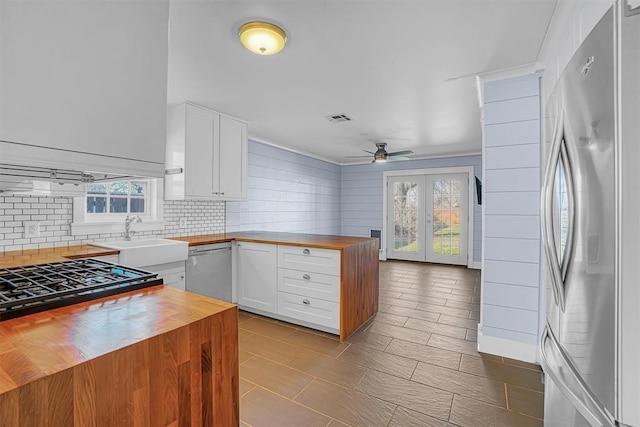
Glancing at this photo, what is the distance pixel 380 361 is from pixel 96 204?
10.3 feet

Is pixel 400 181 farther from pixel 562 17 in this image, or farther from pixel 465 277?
pixel 562 17

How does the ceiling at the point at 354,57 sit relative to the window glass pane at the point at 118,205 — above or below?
above

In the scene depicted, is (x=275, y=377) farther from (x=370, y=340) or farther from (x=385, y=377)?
(x=370, y=340)

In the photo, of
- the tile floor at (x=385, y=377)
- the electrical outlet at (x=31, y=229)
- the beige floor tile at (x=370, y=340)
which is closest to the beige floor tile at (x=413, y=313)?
the tile floor at (x=385, y=377)

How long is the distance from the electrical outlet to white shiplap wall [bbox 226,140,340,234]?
2.12 metres

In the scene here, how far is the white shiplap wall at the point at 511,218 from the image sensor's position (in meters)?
2.40

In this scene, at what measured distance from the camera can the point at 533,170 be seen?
7.80 feet

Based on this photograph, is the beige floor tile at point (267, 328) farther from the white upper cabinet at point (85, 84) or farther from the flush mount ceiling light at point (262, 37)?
the flush mount ceiling light at point (262, 37)

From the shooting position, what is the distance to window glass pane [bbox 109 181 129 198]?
320 centimetres

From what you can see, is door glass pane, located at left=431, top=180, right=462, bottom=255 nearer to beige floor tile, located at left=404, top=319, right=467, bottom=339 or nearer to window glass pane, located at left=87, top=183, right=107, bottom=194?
beige floor tile, located at left=404, top=319, right=467, bottom=339

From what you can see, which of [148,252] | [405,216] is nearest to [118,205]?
[148,252]

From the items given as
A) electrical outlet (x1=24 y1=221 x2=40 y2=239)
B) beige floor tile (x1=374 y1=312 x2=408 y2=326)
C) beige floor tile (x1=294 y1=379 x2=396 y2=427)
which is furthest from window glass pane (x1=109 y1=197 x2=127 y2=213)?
beige floor tile (x1=374 y1=312 x2=408 y2=326)

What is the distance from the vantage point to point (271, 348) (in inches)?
105

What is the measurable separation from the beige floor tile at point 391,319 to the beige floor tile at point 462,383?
874 mm
